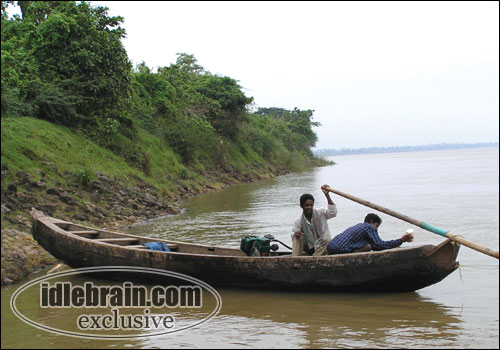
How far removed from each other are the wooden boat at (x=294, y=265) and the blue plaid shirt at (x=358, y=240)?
0.24m

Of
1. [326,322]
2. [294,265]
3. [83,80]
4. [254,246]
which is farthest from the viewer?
[83,80]

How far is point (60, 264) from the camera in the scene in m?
7.89

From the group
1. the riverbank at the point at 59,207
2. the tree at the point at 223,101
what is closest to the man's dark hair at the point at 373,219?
the riverbank at the point at 59,207

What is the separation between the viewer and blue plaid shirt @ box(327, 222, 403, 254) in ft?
20.2

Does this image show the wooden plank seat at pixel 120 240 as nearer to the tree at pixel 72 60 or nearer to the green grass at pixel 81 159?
the green grass at pixel 81 159

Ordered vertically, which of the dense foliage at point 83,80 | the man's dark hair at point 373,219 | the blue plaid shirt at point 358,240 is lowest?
the blue plaid shirt at point 358,240

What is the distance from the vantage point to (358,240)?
6.21 meters

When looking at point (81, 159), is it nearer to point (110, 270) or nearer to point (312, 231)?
point (110, 270)

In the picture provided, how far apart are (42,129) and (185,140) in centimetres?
1019

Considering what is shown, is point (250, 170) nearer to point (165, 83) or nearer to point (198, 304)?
point (165, 83)

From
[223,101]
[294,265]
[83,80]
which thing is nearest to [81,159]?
[83,80]

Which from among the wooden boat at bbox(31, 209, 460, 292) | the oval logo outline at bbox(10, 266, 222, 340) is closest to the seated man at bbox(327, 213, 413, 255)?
the wooden boat at bbox(31, 209, 460, 292)

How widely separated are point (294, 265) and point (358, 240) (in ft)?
2.86

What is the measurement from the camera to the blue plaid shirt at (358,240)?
615 cm
